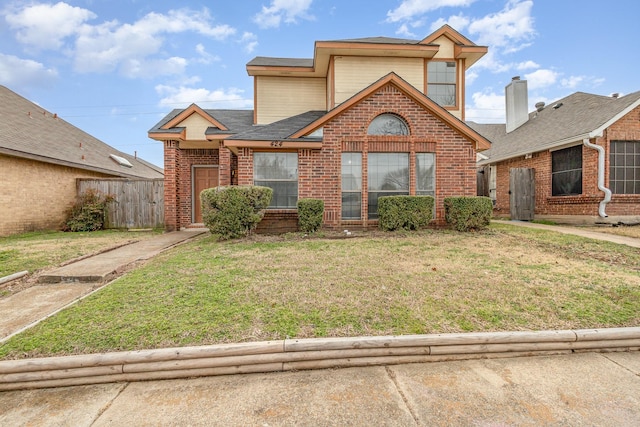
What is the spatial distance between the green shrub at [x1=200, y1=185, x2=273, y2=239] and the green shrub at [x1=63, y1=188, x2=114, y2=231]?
23.2 ft

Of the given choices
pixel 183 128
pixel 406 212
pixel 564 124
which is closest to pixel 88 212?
pixel 183 128

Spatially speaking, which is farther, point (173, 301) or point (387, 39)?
point (387, 39)

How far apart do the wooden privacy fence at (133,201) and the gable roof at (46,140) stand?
1466 mm

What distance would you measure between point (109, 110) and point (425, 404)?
50430 millimetres

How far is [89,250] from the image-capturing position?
23.4ft

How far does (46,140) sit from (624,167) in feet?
73.1

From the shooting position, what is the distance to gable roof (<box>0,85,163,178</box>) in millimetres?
10291

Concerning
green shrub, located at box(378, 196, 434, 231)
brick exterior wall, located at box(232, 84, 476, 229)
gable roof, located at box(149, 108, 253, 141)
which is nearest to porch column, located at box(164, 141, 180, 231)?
gable roof, located at box(149, 108, 253, 141)

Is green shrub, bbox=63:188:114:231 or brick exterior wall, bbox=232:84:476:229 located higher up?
brick exterior wall, bbox=232:84:476:229

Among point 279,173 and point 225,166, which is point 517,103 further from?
point 225,166

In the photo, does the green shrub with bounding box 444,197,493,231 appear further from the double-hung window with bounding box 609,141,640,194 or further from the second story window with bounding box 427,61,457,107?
the double-hung window with bounding box 609,141,640,194

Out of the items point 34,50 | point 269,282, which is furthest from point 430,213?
point 34,50

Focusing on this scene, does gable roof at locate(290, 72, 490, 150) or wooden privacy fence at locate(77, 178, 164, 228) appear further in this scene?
wooden privacy fence at locate(77, 178, 164, 228)

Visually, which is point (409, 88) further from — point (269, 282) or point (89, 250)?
point (89, 250)
